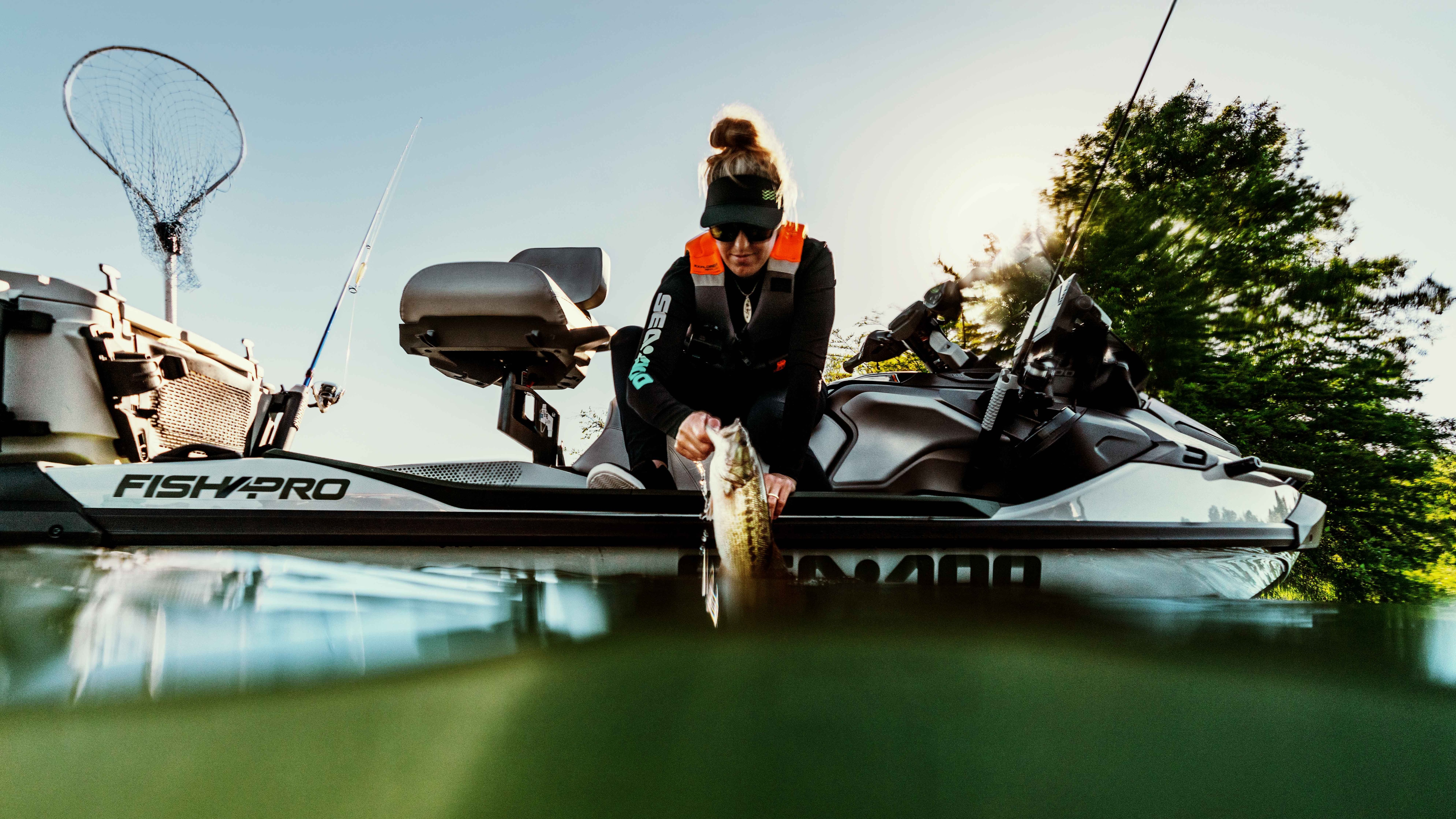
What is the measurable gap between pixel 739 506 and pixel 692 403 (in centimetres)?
87

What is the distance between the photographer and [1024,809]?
1.81 metres

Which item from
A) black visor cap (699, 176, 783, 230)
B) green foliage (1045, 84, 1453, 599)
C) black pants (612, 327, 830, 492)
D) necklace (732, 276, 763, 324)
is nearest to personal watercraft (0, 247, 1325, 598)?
black pants (612, 327, 830, 492)

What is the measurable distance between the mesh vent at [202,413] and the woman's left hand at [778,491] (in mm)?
1944

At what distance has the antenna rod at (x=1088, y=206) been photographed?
1980 mm

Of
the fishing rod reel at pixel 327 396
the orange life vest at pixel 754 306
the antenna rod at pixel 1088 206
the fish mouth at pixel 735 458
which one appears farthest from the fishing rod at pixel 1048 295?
the fishing rod reel at pixel 327 396

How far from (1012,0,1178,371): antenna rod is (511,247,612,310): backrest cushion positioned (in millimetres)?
1620

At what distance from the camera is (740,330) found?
2.42m

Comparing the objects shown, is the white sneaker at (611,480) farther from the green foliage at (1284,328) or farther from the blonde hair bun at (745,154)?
the green foliage at (1284,328)

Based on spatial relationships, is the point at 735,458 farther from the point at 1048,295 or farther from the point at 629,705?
the point at 1048,295

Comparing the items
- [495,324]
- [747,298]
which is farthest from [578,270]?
[747,298]

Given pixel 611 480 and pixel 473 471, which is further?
pixel 473 471

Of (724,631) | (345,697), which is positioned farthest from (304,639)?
(724,631)

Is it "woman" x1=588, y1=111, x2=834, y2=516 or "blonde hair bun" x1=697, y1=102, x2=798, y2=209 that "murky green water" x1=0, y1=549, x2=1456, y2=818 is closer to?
"woman" x1=588, y1=111, x2=834, y2=516

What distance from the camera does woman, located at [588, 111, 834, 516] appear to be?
219 centimetres
